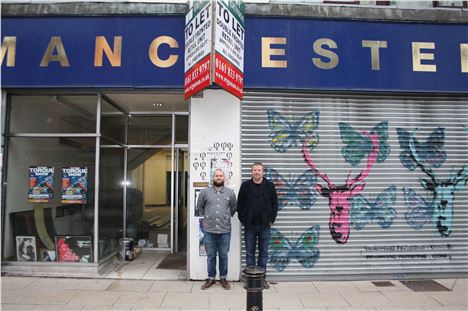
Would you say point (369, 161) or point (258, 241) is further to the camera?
point (369, 161)

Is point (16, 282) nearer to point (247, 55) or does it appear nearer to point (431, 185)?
point (247, 55)

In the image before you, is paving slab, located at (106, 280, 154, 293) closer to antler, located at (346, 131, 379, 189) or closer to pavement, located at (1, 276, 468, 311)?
pavement, located at (1, 276, 468, 311)

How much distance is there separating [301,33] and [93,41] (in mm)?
3551

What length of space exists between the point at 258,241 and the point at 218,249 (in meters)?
0.65

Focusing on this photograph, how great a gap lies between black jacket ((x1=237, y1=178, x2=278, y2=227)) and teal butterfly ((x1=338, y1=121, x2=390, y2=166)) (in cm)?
159

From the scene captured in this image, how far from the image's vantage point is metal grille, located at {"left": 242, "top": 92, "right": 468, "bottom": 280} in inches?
264

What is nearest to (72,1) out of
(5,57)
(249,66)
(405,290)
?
(5,57)

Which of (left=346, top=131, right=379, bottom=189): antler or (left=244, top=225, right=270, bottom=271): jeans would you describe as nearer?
(left=244, top=225, right=270, bottom=271): jeans

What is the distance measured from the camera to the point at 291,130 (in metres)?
6.81

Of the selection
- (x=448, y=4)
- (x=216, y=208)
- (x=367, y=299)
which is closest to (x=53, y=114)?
(x=216, y=208)

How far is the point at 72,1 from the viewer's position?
6.92 meters

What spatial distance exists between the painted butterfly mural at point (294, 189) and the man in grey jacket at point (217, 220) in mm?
879

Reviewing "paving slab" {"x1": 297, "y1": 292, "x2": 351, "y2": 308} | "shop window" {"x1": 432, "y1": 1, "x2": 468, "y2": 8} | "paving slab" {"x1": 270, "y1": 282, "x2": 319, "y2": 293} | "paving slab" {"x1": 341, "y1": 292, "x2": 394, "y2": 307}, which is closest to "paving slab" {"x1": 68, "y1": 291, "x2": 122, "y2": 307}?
"paving slab" {"x1": 270, "y1": 282, "x2": 319, "y2": 293}

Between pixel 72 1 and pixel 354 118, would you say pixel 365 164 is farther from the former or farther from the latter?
pixel 72 1
